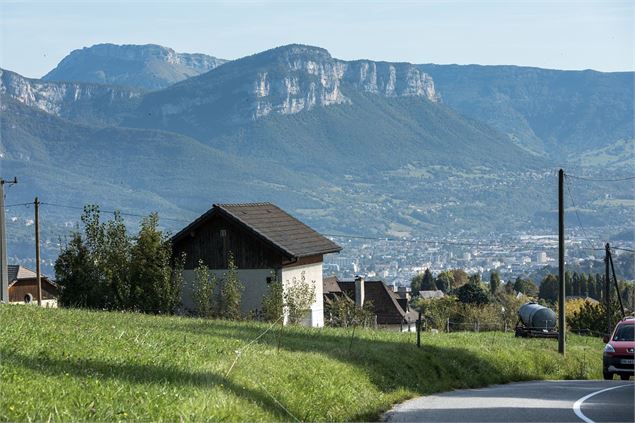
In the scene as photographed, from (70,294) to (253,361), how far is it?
27492 mm

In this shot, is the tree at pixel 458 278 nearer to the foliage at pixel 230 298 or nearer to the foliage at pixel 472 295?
the foliage at pixel 472 295

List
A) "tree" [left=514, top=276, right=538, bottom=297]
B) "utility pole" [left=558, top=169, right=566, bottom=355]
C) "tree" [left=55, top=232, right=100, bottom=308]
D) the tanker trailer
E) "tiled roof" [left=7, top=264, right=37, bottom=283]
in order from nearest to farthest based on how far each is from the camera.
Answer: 1. "utility pole" [left=558, top=169, right=566, bottom=355]
2. "tree" [left=55, top=232, right=100, bottom=308]
3. the tanker trailer
4. "tiled roof" [left=7, top=264, right=37, bottom=283]
5. "tree" [left=514, top=276, right=538, bottom=297]

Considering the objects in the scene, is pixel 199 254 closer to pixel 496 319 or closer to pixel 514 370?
pixel 514 370

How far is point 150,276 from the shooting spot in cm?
4706

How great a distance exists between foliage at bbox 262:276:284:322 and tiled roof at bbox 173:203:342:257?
397cm

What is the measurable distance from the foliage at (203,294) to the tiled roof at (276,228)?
466 centimetres

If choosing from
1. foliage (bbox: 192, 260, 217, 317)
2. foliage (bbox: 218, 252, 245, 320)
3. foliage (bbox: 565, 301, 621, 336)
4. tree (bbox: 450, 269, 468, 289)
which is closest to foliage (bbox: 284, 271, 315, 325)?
foliage (bbox: 218, 252, 245, 320)

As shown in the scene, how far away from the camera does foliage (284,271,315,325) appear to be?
164ft

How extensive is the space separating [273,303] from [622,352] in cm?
1990

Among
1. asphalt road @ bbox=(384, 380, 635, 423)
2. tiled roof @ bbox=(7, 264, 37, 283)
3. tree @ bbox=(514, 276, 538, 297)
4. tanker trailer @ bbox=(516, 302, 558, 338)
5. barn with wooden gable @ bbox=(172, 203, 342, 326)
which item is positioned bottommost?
tree @ bbox=(514, 276, 538, 297)

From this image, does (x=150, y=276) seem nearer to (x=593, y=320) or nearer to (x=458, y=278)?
(x=593, y=320)

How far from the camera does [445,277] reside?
181m

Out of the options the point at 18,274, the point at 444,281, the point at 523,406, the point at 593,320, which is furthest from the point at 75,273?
the point at 444,281

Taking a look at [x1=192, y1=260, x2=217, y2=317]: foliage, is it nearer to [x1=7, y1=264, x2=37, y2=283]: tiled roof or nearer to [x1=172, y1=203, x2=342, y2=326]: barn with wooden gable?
[x1=172, y1=203, x2=342, y2=326]: barn with wooden gable
